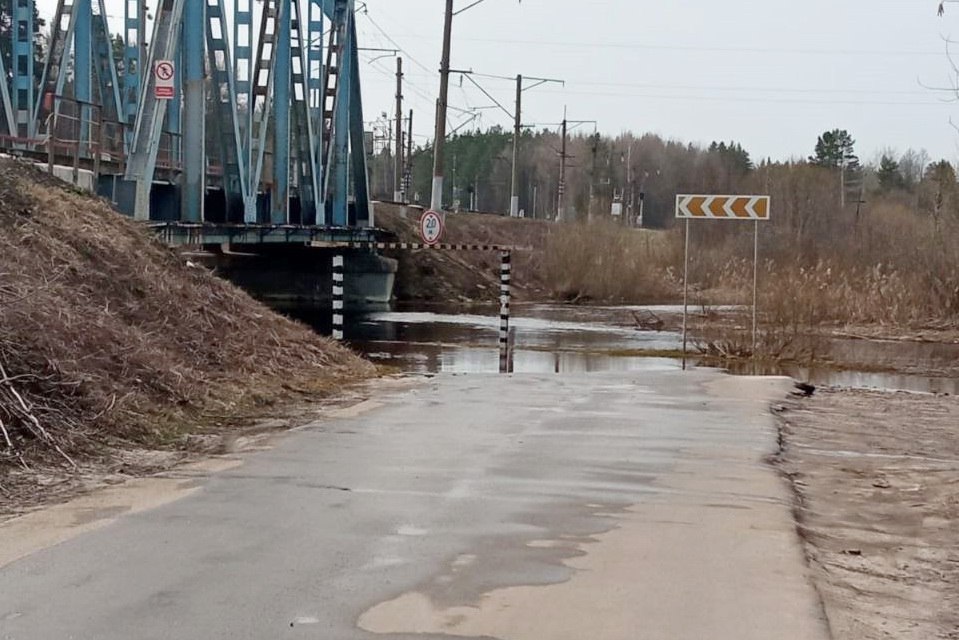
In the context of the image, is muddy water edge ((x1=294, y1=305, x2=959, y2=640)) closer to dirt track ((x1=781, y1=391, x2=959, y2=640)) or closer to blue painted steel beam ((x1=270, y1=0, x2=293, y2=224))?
dirt track ((x1=781, y1=391, x2=959, y2=640))

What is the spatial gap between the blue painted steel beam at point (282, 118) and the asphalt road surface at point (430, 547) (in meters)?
24.1

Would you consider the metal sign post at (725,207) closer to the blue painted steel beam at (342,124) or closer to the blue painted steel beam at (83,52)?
the blue painted steel beam at (83,52)

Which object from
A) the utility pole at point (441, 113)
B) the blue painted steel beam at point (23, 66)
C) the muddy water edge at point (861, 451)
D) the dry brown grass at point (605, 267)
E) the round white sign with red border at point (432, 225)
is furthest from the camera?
the dry brown grass at point (605, 267)

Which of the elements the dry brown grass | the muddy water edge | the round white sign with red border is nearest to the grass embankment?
the muddy water edge

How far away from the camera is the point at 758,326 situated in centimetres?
2528

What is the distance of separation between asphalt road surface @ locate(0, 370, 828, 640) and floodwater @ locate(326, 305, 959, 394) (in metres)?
10.1

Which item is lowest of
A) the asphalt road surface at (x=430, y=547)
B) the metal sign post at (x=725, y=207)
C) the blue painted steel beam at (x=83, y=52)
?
the asphalt road surface at (x=430, y=547)

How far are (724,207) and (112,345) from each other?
43.7 ft

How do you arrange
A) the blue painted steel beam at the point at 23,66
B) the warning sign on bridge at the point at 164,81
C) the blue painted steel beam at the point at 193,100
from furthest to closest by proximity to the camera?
the blue painted steel beam at the point at 23,66, the blue painted steel beam at the point at 193,100, the warning sign on bridge at the point at 164,81

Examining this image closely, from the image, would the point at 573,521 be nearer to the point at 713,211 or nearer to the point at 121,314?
the point at 121,314

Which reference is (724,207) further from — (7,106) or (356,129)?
(356,129)

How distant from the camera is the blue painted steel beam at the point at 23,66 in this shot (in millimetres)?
32734

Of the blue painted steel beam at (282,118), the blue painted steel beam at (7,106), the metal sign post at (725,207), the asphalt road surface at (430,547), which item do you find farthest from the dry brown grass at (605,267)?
the asphalt road surface at (430,547)

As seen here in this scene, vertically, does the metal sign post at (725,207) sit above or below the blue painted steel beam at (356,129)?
below
